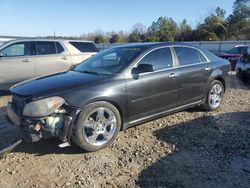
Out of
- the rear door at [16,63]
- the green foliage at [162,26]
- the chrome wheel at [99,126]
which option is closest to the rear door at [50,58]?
the rear door at [16,63]

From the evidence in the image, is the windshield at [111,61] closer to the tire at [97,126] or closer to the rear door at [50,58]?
the tire at [97,126]

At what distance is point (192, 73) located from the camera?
20.8 ft

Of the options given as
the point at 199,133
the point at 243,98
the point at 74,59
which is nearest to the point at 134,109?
the point at 199,133

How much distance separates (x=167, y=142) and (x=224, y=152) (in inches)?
35.0

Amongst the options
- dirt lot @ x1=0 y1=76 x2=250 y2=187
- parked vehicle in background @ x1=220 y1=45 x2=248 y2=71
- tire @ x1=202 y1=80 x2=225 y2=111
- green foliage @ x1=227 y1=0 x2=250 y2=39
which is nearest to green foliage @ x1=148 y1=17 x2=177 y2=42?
green foliage @ x1=227 y1=0 x2=250 y2=39

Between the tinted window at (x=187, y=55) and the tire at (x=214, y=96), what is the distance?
719 millimetres

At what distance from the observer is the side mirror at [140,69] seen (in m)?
5.35

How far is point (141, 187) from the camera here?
3773 mm

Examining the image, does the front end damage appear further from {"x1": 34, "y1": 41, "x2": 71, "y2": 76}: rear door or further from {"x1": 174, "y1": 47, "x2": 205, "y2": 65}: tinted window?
{"x1": 34, "y1": 41, "x2": 71, "y2": 76}: rear door

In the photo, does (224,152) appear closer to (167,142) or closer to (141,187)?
(167,142)

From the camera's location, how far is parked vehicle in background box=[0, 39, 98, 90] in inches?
354

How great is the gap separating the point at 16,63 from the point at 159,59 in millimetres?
4892

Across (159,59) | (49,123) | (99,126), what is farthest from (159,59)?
(49,123)

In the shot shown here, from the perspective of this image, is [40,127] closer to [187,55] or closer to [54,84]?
[54,84]
